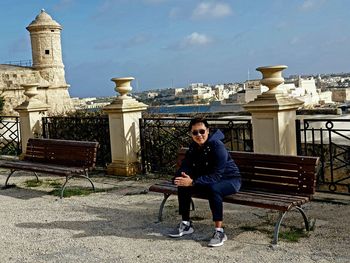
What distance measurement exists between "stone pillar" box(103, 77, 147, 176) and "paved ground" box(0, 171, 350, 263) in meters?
1.63

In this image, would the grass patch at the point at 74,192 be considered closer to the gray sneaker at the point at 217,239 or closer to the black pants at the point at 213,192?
the black pants at the point at 213,192

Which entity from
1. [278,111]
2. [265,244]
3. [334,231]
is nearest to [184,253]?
[265,244]

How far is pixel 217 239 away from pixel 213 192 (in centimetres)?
51

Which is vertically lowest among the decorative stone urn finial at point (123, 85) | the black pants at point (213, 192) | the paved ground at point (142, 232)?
the paved ground at point (142, 232)

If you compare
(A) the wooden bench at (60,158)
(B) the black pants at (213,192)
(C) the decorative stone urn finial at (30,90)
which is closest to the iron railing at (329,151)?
(B) the black pants at (213,192)

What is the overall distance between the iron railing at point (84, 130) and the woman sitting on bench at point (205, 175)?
502 centimetres

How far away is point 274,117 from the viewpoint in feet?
23.4

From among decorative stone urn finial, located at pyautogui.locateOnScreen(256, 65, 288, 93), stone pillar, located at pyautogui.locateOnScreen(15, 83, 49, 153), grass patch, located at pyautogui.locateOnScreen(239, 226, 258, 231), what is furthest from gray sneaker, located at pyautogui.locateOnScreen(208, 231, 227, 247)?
stone pillar, located at pyautogui.locateOnScreen(15, 83, 49, 153)

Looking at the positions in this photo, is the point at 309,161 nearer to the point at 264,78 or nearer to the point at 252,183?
the point at 252,183

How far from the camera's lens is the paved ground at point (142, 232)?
497 cm

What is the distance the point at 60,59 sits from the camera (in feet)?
140

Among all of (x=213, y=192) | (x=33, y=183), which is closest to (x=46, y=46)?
(x=33, y=183)

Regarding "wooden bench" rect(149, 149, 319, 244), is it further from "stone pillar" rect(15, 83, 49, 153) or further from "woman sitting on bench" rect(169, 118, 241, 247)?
"stone pillar" rect(15, 83, 49, 153)

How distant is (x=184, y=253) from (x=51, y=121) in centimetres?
805
